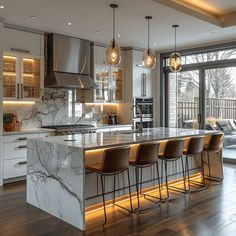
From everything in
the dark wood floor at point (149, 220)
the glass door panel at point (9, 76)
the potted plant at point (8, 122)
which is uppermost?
the glass door panel at point (9, 76)

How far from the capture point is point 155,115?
8.43 m

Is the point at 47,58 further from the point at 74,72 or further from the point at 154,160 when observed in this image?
the point at 154,160

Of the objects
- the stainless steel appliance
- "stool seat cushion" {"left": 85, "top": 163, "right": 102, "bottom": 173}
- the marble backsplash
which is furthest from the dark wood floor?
the marble backsplash

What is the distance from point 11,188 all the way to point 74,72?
281cm

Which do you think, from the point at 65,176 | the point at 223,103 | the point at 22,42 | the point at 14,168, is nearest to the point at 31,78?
the point at 22,42

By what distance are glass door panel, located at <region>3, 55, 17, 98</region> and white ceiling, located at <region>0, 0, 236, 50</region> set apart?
0.70 m

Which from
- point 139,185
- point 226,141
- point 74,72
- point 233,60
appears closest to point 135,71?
point 74,72

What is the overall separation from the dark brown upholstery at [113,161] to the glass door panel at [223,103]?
14.4ft

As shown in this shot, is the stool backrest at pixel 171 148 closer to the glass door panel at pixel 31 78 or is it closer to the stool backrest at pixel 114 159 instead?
the stool backrest at pixel 114 159

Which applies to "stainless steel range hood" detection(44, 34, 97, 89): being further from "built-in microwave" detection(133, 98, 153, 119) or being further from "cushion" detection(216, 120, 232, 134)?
"cushion" detection(216, 120, 232, 134)

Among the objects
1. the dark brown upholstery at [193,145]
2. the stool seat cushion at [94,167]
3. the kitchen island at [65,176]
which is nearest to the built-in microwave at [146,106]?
the dark brown upholstery at [193,145]

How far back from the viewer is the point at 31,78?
6.05m

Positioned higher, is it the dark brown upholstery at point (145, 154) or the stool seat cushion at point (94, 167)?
the dark brown upholstery at point (145, 154)

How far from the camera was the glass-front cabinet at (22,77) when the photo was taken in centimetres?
563
